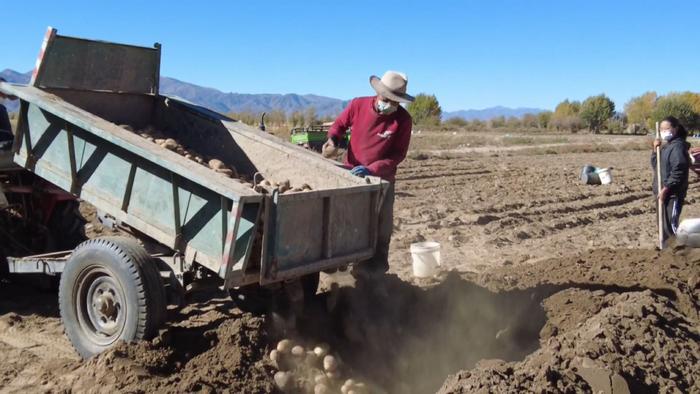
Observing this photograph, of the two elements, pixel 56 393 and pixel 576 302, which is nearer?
pixel 56 393

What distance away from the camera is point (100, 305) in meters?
4.55

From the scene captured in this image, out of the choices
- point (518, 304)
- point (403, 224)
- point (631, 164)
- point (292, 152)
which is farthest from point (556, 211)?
point (631, 164)

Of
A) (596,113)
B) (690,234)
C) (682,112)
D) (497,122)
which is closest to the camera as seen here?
(690,234)

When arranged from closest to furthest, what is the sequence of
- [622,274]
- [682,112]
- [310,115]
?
[622,274] → [310,115] → [682,112]

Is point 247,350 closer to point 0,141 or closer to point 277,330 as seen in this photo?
point 277,330

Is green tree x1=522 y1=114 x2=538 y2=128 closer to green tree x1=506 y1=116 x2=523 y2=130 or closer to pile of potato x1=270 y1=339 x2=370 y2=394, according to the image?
green tree x1=506 y1=116 x2=523 y2=130

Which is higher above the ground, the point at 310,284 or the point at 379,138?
the point at 379,138

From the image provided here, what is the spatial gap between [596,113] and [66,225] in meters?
70.1

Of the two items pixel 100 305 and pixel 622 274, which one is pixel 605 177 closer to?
pixel 622 274

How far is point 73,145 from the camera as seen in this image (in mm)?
4855

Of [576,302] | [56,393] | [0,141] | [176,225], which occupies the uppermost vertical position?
[0,141]

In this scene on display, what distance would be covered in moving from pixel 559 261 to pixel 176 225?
4593 millimetres

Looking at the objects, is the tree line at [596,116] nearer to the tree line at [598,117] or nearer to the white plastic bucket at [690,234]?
the tree line at [598,117]

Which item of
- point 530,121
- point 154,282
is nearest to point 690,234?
point 154,282
